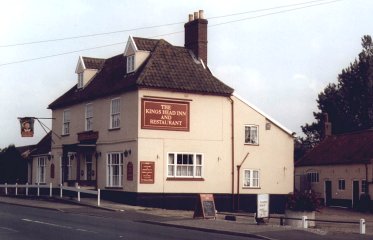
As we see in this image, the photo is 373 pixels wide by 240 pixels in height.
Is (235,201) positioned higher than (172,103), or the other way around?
(172,103)

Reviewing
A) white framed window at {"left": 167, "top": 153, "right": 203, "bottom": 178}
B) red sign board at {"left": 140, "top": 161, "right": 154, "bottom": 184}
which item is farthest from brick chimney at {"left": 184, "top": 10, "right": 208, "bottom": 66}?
red sign board at {"left": 140, "top": 161, "right": 154, "bottom": 184}

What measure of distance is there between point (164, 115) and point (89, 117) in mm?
7601

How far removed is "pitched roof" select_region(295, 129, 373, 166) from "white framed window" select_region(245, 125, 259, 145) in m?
13.4

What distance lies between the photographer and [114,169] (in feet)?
139

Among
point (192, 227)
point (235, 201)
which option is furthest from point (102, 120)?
point (192, 227)

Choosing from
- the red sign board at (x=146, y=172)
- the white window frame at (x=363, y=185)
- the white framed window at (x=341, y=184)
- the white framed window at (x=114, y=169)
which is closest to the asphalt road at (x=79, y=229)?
the red sign board at (x=146, y=172)

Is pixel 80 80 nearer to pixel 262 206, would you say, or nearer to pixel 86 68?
pixel 86 68

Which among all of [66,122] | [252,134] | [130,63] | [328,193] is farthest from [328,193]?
[130,63]

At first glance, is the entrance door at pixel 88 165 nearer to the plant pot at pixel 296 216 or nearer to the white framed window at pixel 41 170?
the white framed window at pixel 41 170

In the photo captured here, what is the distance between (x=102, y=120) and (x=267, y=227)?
63.1ft

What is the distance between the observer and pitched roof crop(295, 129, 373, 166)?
184ft

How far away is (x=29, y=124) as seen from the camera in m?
46.5

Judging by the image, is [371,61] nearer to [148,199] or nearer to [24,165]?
[24,165]

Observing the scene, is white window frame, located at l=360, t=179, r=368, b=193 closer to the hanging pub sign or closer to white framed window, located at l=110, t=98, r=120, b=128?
white framed window, located at l=110, t=98, r=120, b=128
